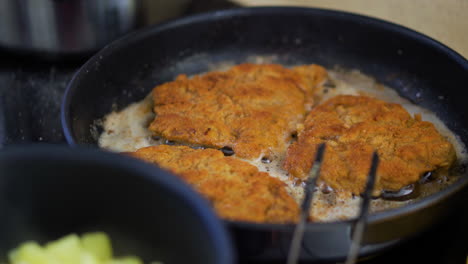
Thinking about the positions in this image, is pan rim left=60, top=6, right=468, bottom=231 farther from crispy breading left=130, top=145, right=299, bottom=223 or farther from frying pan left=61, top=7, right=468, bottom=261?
crispy breading left=130, top=145, right=299, bottom=223

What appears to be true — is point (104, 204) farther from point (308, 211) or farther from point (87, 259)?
point (308, 211)

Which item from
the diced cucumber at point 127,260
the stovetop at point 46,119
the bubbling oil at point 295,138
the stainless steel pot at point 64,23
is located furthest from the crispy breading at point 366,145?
the stainless steel pot at point 64,23

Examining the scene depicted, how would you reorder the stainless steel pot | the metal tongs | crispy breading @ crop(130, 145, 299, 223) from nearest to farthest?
the metal tongs, crispy breading @ crop(130, 145, 299, 223), the stainless steel pot

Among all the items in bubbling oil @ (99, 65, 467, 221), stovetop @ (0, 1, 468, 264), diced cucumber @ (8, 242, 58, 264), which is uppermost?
diced cucumber @ (8, 242, 58, 264)

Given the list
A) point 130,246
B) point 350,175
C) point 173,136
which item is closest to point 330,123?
point 350,175

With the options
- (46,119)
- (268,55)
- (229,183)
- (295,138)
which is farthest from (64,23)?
(229,183)

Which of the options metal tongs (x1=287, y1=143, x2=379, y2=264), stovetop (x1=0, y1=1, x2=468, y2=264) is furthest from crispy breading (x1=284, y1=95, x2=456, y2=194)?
metal tongs (x1=287, y1=143, x2=379, y2=264)
